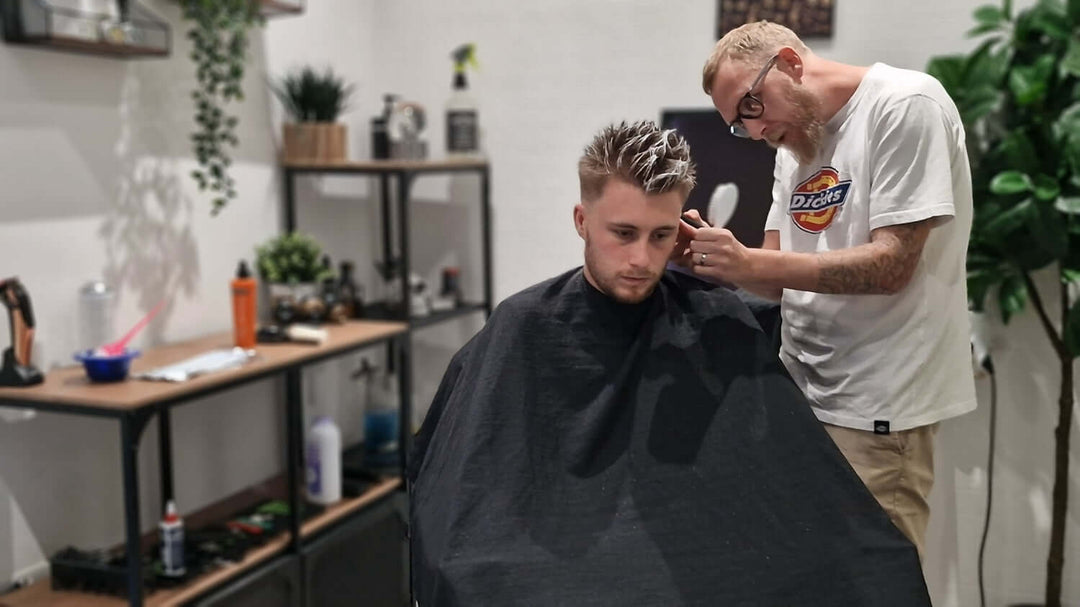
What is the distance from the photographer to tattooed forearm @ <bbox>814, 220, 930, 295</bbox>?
148 cm

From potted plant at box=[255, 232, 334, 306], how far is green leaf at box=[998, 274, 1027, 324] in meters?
1.99

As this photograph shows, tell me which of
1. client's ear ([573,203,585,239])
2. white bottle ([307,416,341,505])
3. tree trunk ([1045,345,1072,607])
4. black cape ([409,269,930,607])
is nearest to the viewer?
black cape ([409,269,930,607])

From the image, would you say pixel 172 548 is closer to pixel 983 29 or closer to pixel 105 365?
pixel 105 365

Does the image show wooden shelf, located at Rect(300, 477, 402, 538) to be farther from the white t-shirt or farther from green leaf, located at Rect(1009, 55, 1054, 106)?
green leaf, located at Rect(1009, 55, 1054, 106)

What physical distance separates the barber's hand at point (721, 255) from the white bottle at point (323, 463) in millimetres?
1791

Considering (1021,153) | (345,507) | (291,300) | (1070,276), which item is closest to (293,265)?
(291,300)

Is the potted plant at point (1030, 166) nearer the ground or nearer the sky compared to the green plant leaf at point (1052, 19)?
nearer the ground

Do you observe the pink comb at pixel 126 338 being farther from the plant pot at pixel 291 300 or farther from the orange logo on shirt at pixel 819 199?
the orange logo on shirt at pixel 819 199

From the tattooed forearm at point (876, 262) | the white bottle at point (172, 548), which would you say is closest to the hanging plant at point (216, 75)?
the white bottle at point (172, 548)

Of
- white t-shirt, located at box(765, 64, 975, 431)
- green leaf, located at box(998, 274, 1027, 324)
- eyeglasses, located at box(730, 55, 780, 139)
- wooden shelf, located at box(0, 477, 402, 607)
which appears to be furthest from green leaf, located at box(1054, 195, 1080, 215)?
wooden shelf, located at box(0, 477, 402, 607)

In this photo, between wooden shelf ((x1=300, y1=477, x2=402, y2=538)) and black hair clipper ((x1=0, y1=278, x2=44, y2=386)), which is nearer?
black hair clipper ((x1=0, y1=278, x2=44, y2=386))

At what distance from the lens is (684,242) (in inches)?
60.5

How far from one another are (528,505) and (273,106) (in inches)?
87.5

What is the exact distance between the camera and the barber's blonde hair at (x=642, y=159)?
145 cm
